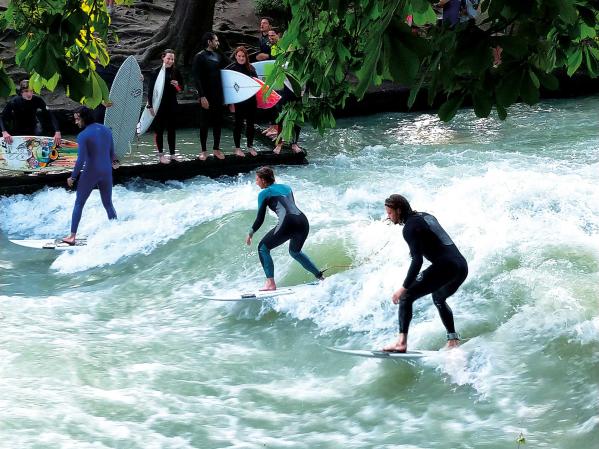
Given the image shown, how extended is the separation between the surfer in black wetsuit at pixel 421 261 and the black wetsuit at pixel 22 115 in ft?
22.8

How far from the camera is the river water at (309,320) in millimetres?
6680

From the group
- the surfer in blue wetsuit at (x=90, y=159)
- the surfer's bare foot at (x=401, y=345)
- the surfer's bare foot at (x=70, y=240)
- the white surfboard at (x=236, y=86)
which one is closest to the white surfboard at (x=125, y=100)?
the white surfboard at (x=236, y=86)

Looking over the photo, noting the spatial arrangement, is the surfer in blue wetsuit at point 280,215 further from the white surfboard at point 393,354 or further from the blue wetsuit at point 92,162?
the blue wetsuit at point 92,162

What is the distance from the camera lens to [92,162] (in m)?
10.5

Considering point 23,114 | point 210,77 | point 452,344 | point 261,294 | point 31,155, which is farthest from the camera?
point 31,155

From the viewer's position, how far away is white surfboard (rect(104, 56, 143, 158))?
12.5 meters

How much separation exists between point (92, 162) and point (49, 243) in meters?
1.17

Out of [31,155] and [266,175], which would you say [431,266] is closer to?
[266,175]

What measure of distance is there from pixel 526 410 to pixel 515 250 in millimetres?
2638

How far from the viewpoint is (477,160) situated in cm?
1342

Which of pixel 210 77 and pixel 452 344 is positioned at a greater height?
pixel 210 77

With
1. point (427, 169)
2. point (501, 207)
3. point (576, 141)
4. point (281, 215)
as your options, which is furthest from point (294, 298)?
point (576, 141)

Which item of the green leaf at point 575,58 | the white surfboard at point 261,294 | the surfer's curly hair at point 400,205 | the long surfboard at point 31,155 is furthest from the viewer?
the long surfboard at point 31,155

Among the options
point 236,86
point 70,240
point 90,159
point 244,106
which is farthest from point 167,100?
point 70,240
